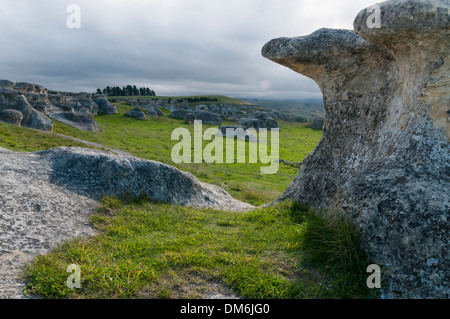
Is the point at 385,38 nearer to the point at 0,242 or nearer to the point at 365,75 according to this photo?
the point at 365,75

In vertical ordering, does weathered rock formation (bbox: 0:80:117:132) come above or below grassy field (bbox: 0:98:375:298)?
above

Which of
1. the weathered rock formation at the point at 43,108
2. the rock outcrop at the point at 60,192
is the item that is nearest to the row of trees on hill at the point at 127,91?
the weathered rock formation at the point at 43,108

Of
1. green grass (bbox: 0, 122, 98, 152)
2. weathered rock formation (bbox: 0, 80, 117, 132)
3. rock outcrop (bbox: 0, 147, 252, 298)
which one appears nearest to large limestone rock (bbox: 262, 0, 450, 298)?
rock outcrop (bbox: 0, 147, 252, 298)

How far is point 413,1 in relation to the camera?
7145 millimetres

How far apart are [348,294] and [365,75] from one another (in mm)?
7626

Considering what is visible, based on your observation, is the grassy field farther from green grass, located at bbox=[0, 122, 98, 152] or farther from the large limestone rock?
green grass, located at bbox=[0, 122, 98, 152]

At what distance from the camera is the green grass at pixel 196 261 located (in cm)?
589

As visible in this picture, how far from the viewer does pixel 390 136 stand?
8.82 metres

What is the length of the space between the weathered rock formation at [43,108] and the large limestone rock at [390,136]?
31123 mm

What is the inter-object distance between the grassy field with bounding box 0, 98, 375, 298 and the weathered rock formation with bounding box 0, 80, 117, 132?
29697 millimetres

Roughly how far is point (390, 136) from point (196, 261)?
6.06 metres

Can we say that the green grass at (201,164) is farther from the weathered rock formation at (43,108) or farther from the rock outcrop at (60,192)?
the rock outcrop at (60,192)

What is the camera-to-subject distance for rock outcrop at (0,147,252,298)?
23.4 feet

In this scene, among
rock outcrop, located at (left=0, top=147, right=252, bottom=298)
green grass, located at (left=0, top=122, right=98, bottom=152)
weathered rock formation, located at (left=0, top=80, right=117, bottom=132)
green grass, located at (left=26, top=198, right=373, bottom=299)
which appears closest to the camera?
green grass, located at (left=26, top=198, right=373, bottom=299)
